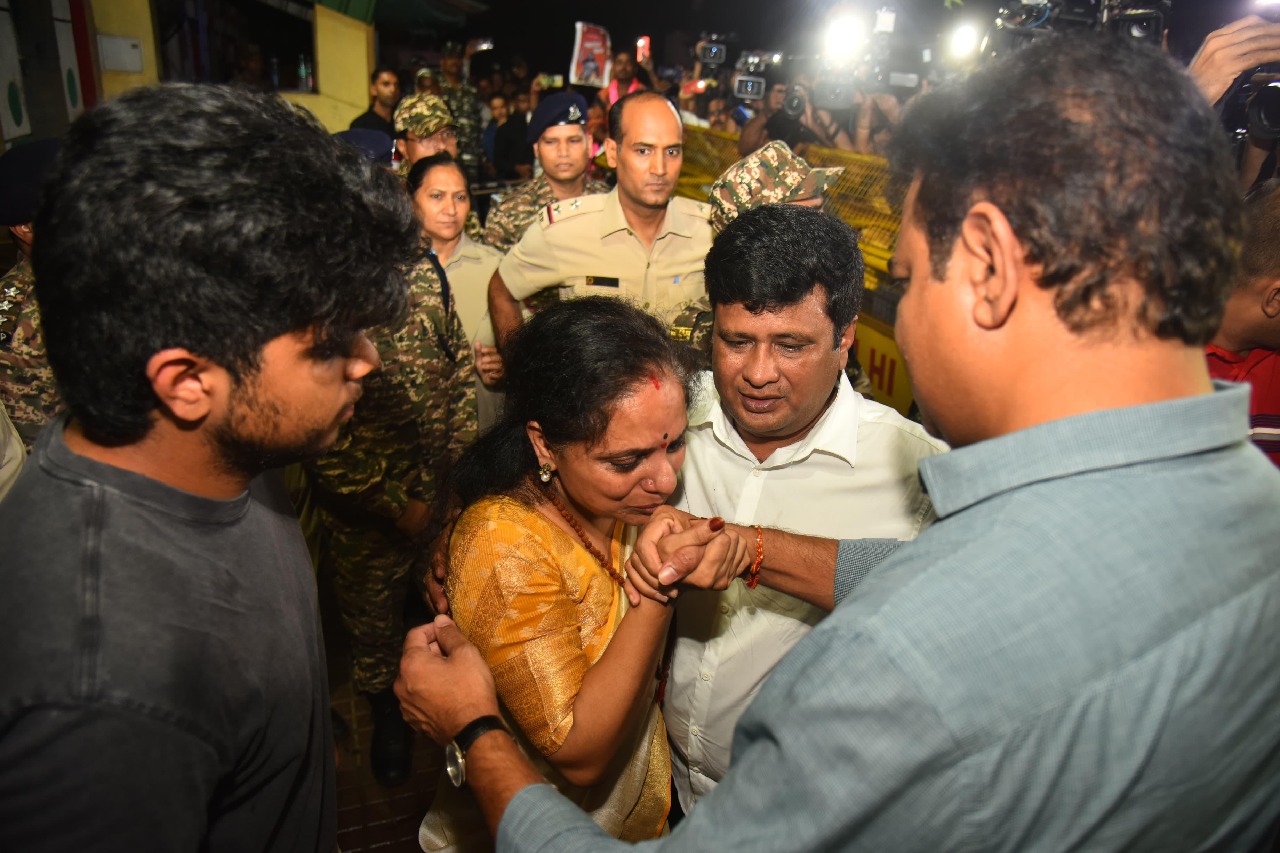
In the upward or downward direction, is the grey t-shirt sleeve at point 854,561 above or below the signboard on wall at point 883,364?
above

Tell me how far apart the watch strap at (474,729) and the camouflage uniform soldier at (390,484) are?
1.82 metres

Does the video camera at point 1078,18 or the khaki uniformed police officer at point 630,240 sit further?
the khaki uniformed police officer at point 630,240

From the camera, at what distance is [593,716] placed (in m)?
1.69

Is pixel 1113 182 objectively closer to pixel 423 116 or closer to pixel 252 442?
pixel 252 442

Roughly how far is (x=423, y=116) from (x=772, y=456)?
4773 mm

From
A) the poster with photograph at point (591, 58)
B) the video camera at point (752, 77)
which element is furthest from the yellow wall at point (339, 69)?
the video camera at point (752, 77)

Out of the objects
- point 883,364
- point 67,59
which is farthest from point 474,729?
point 67,59

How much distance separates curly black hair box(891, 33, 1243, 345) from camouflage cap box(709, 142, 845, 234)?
2.76m

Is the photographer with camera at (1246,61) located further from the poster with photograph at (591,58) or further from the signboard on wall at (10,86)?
the poster with photograph at (591,58)

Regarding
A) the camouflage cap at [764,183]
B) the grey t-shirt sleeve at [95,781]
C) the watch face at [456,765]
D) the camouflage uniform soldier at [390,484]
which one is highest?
the camouflage cap at [764,183]

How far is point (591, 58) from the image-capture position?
11.8 meters

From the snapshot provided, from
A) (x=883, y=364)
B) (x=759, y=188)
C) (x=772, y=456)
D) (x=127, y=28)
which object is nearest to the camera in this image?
(x=772, y=456)

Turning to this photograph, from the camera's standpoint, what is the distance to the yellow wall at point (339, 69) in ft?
39.9

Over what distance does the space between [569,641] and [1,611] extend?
40.3 inches
